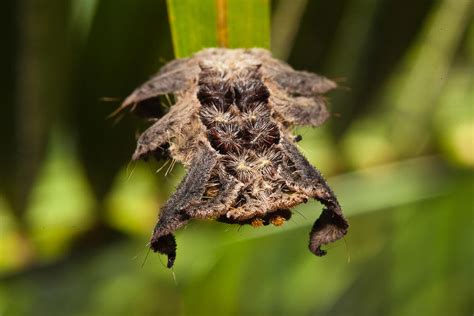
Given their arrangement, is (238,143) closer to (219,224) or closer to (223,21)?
(223,21)

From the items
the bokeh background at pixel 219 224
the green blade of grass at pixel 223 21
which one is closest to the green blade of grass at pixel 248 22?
the green blade of grass at pixel 223 21

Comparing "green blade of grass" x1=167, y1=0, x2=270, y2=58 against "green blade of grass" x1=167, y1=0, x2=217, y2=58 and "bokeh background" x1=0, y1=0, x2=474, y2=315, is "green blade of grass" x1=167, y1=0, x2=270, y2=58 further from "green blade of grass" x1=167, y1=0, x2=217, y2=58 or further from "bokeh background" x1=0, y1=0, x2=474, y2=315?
"bokeh background" x1=0, y1=0, x2=474, y2=315

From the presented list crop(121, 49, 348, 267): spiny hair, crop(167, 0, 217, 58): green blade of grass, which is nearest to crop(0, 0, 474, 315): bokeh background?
crop(167, 0, 217, 58): green blade of grass

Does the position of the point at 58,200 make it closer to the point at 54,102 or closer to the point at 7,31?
the point at 54,102

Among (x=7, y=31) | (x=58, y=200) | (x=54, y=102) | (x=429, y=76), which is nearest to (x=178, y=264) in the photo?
(x=58, y=200)

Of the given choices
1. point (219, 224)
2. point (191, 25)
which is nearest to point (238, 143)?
point (191, 25)
